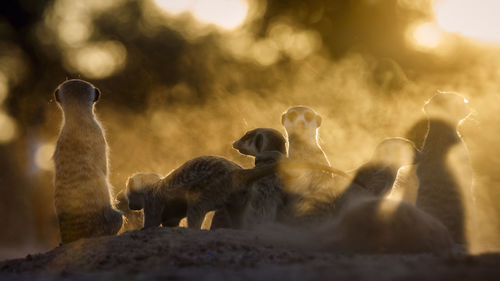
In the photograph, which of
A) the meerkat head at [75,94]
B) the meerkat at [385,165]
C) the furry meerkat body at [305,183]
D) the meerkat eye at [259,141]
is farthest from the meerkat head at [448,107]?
the meerkat head at [75,94]

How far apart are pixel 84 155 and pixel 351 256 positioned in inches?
129

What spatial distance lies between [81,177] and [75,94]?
1.09 meters

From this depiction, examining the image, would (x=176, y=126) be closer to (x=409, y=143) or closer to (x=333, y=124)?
(x=333, y=124)

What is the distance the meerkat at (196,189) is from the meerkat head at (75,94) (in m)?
1.28

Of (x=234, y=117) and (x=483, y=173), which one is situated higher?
(x=234, y=117)

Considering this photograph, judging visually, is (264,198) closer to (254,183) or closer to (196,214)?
(254,183)

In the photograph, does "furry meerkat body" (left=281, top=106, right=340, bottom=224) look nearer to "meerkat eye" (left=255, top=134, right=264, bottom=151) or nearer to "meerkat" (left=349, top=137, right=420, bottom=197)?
"meerkat" (left=349, top=137, right=420, bottom=197)

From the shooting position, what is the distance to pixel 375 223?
3.49 meters

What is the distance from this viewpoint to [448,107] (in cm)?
564

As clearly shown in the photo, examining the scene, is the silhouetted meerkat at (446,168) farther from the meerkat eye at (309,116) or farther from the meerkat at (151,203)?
the meerkat at (151,203)

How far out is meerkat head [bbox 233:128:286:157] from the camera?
596 centimetres

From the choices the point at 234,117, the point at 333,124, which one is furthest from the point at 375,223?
the point at 234,117

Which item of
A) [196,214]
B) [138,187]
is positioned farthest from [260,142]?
[138,187]

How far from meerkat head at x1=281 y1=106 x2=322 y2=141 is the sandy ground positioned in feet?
8.60
